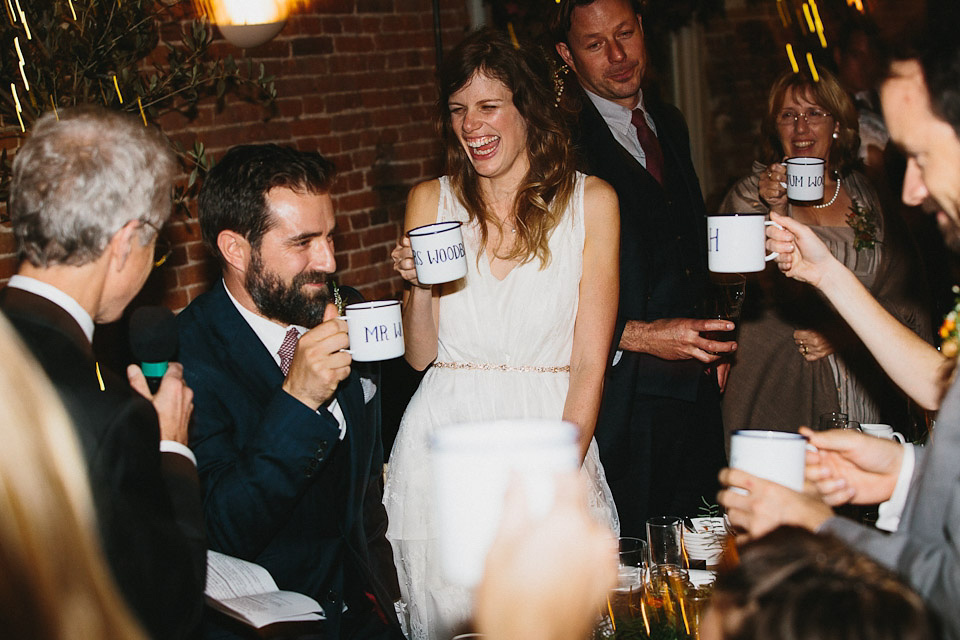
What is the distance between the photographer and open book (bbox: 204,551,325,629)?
176cm

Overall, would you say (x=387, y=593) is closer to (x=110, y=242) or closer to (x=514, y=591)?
(x=110, y=242)

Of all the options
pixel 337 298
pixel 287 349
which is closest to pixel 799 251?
pixel 337 298

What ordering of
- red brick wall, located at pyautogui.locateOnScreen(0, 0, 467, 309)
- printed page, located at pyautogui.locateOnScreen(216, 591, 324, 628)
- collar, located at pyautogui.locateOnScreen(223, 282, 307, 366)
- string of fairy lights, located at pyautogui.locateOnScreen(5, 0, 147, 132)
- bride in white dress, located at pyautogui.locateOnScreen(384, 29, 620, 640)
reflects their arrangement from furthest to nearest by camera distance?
red brick wall, located at pyautogui.locateOnScreen(0, 0, 467, 309) → string of fairy lights, located at pyautogui.locateOnScreen(5, 0, 147, 132) → bride in white dress, located at pyautogui.locateOnScreen(384, 29, 620, 640) → collar, located at pyautogui.locateOnScreen(223, 282, 307, 366) → printed page, located at pyautogui.locateOnScreen(216, 591, 324, 628)

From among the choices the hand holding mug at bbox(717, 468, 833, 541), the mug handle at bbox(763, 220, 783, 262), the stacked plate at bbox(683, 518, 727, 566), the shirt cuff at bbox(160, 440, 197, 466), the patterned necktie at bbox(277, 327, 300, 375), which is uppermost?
the mug handle at bbox(763, 220, 783, 262)

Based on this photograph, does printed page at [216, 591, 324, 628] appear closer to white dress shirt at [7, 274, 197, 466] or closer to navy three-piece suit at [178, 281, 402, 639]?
navy three-piece suit at [178, 281, 402, 639]

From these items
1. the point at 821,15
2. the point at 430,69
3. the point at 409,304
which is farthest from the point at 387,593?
the point at 821,15

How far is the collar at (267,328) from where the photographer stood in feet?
7.68

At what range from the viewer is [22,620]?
1389mm

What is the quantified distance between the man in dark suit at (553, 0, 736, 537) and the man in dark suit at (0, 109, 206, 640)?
1590 mm

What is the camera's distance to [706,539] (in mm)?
2137

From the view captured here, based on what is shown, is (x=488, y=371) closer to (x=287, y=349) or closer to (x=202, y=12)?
(x=287, y=349)

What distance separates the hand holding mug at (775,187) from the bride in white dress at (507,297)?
114 centimetres

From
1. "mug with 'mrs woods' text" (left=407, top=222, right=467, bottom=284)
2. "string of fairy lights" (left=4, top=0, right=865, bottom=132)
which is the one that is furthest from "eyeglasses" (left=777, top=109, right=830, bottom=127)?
"mug with 'mrs woods' text" (left=407, top=222, right=467, bottom=284)

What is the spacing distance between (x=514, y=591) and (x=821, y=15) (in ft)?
21.5
